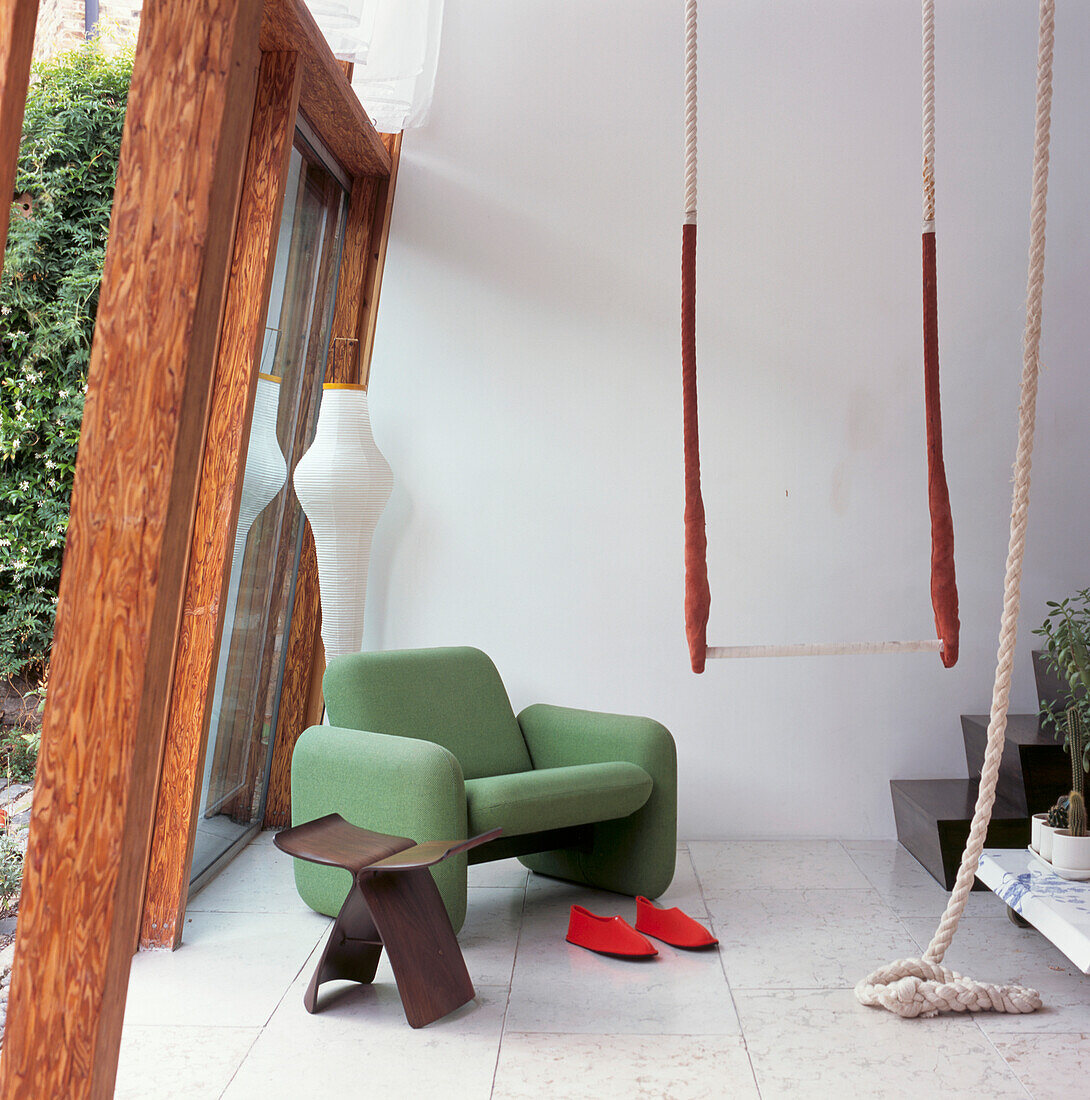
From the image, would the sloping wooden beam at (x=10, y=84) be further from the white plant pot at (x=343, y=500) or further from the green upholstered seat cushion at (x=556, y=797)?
the white plant pot at (x=343, y=500)

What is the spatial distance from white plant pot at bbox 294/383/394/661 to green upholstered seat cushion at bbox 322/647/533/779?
15.3 inches

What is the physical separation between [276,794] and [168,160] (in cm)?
291

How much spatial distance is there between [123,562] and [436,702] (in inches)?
76.2

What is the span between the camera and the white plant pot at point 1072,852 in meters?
2.78

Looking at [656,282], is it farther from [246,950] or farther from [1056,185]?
[246,950]

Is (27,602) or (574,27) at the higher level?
(574,27)

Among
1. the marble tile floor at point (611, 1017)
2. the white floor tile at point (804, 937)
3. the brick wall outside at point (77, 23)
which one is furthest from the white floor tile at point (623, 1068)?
the brick wall outside at point (77, 23)

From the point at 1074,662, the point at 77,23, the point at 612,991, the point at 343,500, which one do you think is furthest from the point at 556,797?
the point at 77,23

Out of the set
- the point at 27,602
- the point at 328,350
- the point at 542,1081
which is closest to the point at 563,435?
the point at 328,350

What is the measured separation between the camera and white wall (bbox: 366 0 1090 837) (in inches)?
156

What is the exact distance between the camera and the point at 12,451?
2.60m

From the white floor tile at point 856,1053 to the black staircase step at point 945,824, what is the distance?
962 millimetres

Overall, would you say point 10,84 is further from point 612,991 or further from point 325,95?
point 612,991

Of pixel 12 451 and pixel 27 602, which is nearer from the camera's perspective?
pixel 12 451
